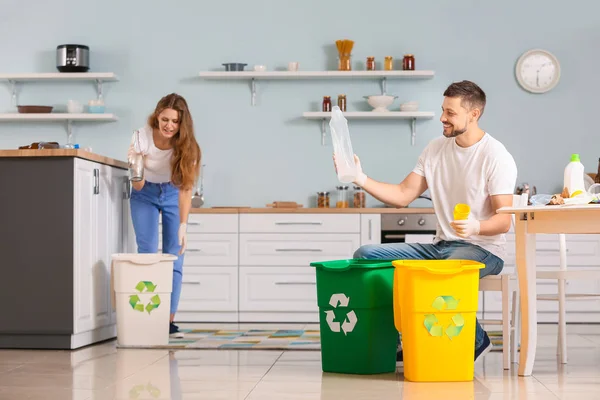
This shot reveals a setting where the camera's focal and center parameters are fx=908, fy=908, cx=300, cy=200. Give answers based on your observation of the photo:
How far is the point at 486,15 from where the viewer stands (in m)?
6.74

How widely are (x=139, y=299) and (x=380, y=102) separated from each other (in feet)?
8.81

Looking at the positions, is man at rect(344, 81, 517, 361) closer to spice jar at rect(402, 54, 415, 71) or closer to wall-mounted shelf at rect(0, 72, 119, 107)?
spice jar at rect(402, 54, 415, 71)

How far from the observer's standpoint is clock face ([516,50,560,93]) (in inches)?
263

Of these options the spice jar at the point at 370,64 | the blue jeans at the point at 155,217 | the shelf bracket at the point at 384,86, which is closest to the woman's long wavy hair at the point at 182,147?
the blue jeans at the point at 155,217

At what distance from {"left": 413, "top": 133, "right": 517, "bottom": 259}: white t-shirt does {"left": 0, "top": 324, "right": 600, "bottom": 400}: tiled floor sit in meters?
0.58

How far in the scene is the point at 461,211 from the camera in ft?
11.4

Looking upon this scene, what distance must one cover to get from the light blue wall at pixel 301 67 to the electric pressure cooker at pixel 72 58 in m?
0.15

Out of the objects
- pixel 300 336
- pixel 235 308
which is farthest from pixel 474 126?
pixel 235 308

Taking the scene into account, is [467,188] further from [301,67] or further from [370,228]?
[301,67]

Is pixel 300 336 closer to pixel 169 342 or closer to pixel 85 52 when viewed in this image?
pixel 169 342

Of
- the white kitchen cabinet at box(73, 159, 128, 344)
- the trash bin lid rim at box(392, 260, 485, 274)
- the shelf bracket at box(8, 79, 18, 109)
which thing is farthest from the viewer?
the shelf bracket at box(8, 79, 18, 109)

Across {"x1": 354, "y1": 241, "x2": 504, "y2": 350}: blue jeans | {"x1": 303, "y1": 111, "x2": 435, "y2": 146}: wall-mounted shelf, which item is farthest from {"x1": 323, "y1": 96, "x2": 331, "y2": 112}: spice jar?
{"x1": 354, "y1": 241, "x2": 504, "y2": 350}: blue jeans

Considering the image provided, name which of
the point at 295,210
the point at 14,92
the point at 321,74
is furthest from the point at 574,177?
the point at 14,92

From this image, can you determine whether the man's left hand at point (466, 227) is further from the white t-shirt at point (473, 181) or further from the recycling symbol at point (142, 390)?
the recycling symbol at point (142, 390)
